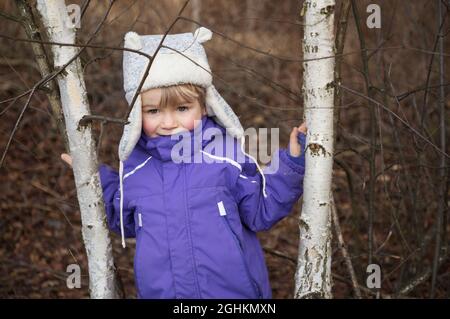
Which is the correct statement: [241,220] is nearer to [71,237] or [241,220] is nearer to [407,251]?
[407,251]

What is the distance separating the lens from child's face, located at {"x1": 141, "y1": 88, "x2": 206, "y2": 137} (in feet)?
8.24

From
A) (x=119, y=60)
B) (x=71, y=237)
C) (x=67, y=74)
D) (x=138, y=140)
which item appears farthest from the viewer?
(x=119, y=60)

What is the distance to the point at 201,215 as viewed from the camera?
2.51 metres

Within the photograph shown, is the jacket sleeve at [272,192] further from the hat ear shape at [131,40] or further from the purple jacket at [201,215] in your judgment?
the hat ear shape at [131,40]

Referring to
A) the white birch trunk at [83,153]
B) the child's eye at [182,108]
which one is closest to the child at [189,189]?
the child's eye at [182,108]

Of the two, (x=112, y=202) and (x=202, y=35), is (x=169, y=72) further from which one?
(x=112, y=202)

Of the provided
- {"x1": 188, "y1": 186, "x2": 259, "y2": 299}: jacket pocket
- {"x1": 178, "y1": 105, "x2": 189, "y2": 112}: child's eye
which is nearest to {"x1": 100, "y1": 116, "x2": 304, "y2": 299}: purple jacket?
{"x1": 188, "y1": 186, "x2": 259, "y2": 299}: jacket pocket

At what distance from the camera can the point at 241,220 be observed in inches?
104

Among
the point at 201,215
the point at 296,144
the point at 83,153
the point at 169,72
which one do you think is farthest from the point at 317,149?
the point at 83,153

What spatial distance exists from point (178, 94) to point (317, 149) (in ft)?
1.96

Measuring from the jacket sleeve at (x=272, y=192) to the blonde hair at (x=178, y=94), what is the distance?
1.28 ft

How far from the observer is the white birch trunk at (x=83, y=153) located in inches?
96.0

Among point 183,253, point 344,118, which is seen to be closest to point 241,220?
Result: point 183,253

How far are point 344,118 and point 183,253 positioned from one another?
3.87 m
